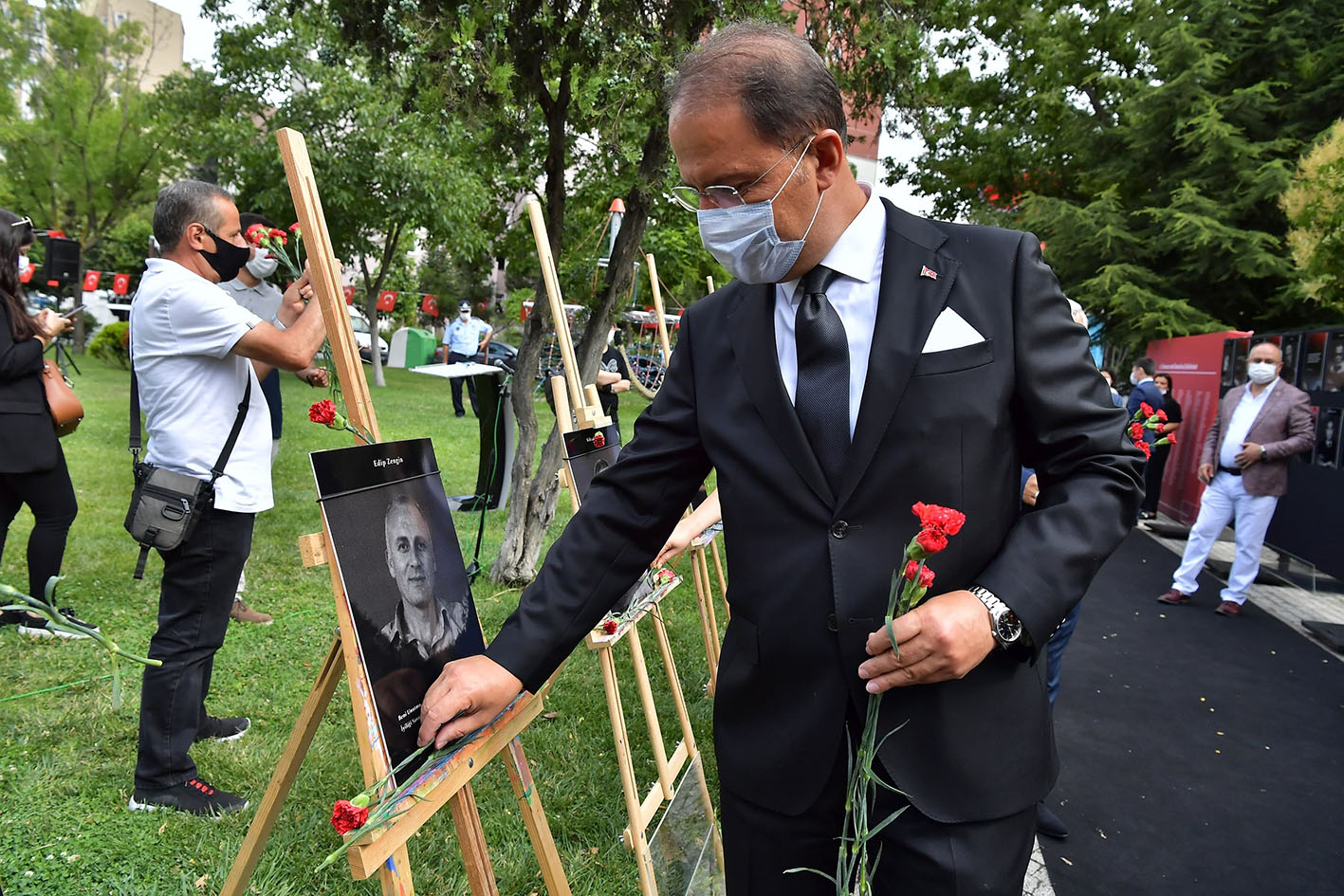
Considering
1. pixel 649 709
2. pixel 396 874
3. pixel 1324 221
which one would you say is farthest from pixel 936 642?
pixel 1324 221

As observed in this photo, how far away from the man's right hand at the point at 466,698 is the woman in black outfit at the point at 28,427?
3116mm

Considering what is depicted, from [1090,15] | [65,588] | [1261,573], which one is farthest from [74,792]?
[1090,15]

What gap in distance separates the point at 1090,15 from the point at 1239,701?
17.7 m

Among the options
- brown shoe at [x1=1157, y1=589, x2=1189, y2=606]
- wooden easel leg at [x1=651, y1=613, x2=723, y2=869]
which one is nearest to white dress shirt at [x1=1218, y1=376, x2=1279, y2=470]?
brown shoe at [x1=1157, y1=589, x2=1189, y2=606]

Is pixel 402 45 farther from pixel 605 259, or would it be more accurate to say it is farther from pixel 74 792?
pixel 74 792

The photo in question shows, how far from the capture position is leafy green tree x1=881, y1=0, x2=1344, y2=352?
14070 millimetres

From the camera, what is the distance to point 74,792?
3.21 m

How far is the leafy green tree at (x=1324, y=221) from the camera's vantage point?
22.0ft

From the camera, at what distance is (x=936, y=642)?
1203mm

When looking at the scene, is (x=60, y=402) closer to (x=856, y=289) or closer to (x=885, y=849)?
(x=856, y=289)

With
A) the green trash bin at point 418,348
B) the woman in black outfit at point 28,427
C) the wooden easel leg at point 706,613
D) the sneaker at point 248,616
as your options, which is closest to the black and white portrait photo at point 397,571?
the wooden easel leg at point 706,613

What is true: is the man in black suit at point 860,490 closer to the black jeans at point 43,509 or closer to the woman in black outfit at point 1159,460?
the black jeans at point 43,509

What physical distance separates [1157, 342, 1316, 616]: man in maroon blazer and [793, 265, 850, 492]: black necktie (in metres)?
6.94

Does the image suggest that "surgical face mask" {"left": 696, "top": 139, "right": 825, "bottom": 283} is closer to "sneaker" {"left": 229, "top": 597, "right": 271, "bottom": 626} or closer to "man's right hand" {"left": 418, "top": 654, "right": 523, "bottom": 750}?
"man's right hand" {"left": 418, "top": 654, "right": 523, "bottom": 750}
